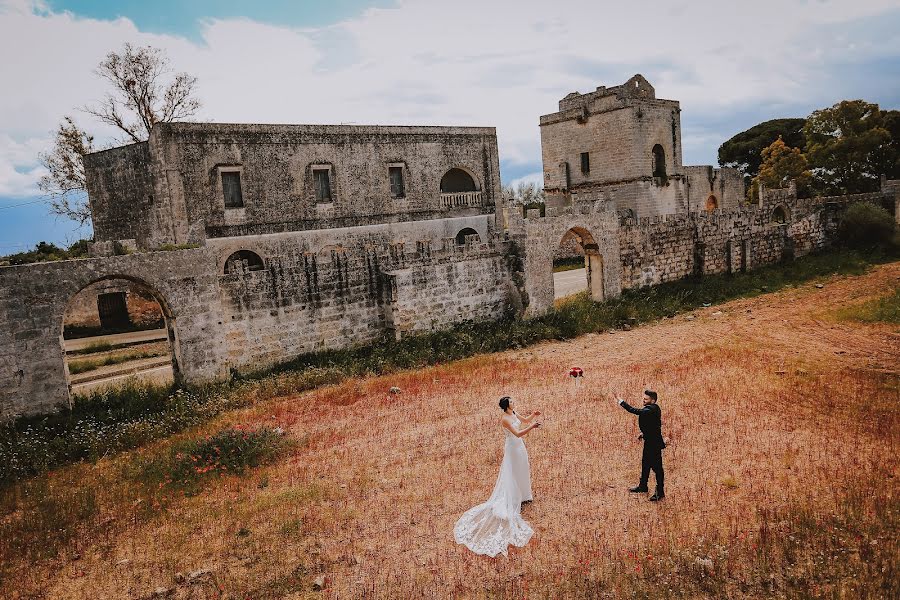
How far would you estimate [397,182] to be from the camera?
82.9ft

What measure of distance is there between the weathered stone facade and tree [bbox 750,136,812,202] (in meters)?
4.32

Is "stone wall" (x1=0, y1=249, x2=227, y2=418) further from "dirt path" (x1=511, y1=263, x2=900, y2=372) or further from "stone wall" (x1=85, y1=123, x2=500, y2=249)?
"stone wall" (x1=85, y1=123, x2=500, y2=249)

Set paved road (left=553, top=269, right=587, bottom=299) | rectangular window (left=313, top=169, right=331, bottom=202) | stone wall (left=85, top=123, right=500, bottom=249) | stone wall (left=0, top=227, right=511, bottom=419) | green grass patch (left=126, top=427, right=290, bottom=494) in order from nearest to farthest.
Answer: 1. green grass patch (left=126, top=427, right=290, bottom=494)
2. stone wall (left=0, top=227, right=511, bottom=419)
3. stone wall (left=85, top=123, right=500, bottom=249)
4. paved road (left=553, top=269, right=587, bottom=299)
5. rectangular window (left=313, top=169, right=331, bottom=202)

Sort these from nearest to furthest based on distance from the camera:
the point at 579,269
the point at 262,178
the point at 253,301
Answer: the point at 253,301 < the point at 262,178 < the point at 579,269

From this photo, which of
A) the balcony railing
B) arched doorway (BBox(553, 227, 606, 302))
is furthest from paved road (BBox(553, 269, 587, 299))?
the balcony railing

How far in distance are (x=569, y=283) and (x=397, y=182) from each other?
27.2 ft

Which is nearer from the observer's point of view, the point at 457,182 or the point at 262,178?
the point at 262,178

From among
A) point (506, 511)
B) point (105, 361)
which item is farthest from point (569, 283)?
point (506, 511)

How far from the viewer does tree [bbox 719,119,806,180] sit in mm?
46188

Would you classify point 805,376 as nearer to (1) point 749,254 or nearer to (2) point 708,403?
(2) point 708,403

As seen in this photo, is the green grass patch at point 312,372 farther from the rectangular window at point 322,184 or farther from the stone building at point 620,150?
the rectangular window at point 322,184

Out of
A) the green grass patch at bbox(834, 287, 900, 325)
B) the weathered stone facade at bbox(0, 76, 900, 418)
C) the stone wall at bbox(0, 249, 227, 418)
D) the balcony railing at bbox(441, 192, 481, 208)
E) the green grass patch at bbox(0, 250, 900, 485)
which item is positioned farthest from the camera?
the balcony railing at bbox(441, 192, 481, 208)

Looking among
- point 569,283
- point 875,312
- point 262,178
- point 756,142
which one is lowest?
point 875,312

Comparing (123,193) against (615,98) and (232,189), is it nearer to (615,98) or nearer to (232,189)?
(232,189)
